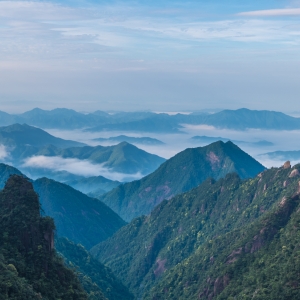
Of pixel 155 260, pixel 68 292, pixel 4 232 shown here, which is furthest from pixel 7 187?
pixel 155 260

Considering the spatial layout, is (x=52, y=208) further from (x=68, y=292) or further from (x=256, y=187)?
(x=68, y=292)

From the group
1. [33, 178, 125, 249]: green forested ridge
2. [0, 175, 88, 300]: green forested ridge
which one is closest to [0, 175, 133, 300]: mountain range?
[0, 175, 88, 300]: green forested ridge

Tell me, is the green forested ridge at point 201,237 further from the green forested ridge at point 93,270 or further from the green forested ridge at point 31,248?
the green forested ridge at point 31,248

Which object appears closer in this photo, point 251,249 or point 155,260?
point 251,249

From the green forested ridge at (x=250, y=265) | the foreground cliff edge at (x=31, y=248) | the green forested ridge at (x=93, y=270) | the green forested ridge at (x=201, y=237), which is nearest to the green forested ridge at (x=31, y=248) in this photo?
the foreground cliff edge at (x=31, y=248)

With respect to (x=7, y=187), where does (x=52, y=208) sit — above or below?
below
